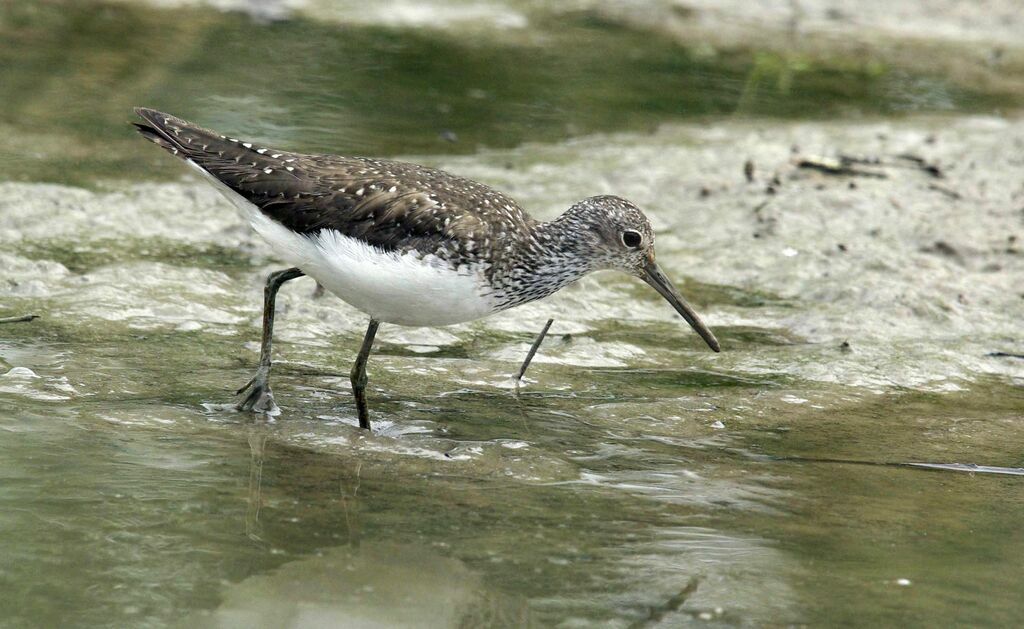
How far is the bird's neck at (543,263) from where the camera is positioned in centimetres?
679

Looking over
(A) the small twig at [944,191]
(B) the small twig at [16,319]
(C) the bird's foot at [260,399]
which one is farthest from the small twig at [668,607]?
(A) the small twig at [944,191]

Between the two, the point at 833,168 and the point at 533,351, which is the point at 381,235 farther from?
the point at 833,168

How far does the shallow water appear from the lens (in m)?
4.90

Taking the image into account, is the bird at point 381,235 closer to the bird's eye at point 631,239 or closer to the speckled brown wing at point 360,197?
the speckled brown wing at point 360,197

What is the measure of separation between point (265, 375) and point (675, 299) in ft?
7.68

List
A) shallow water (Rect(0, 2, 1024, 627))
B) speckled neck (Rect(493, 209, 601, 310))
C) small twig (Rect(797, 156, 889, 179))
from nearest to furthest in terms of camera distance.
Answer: shallow water (Rect(0, 2, 1024, 627))
speckled neck (Rect(493, 209, 601, 310))
small twig (Rect(797, 156, 889, 179))

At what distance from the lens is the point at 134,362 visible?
7.09 meters

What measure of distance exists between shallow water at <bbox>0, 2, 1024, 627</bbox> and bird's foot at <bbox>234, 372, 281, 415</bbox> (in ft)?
0.29

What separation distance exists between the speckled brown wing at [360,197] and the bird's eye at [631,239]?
0.61 meters

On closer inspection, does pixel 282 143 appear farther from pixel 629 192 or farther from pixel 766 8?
pixel 766 8

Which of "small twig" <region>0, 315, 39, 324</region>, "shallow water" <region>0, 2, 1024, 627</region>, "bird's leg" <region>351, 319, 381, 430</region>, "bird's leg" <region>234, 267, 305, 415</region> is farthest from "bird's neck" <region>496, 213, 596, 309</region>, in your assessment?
"small twig" <region>0, 315, 39, 324</region>

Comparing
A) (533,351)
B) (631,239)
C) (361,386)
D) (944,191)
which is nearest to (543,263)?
(533,351)

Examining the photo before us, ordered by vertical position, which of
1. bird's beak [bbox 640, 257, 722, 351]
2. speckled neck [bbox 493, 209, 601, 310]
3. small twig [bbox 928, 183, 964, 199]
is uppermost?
small twig [bbox 928, 183, 964, 199]

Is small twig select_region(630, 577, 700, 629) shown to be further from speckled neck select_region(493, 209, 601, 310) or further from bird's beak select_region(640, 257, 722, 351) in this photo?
bird's beak select_region(640, 257, 722, 351)
